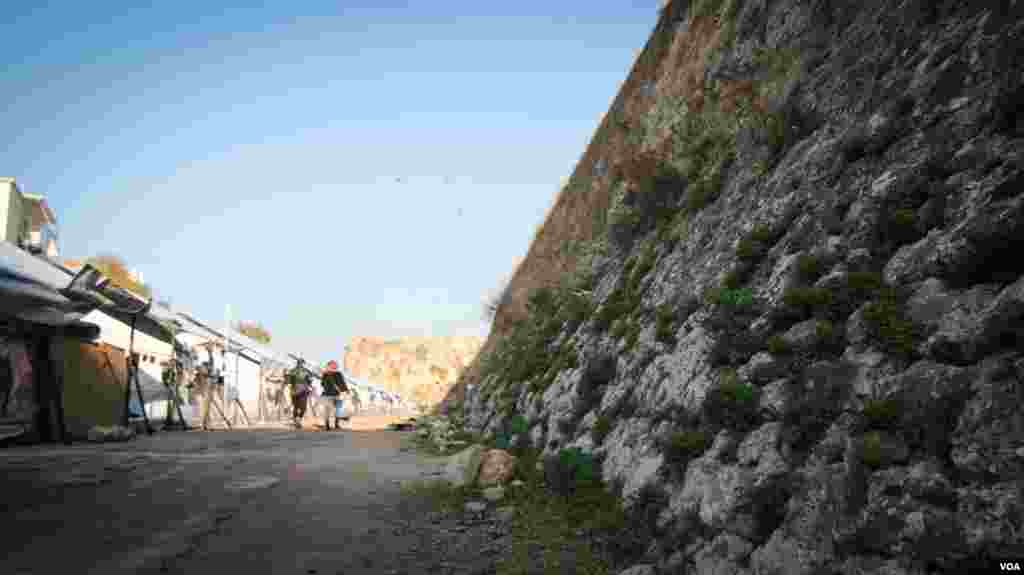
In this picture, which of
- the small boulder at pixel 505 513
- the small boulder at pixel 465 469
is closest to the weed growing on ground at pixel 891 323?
the small boulder at pixel 505 513

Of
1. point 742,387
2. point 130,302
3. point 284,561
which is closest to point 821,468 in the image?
point 742,387

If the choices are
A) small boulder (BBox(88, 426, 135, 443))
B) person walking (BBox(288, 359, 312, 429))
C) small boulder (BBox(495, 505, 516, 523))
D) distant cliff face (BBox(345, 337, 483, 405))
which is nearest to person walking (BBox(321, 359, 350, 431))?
person walking (BBox(288, 359, 312, 429))

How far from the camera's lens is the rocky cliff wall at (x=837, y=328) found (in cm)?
271

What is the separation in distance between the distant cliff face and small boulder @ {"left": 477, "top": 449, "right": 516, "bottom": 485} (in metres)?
65.5

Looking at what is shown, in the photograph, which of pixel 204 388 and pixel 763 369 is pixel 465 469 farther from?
pixel 204 388

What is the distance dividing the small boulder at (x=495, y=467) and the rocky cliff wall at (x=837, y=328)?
603 mm

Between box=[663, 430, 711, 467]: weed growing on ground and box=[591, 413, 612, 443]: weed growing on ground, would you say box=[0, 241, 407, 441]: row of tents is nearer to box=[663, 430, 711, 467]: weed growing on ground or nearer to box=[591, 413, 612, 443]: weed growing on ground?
box=[591, 413, 612, 443]: weed growing on ground

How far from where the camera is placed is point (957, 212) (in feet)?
11.8

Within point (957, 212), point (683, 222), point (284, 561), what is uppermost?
point (683, 222)

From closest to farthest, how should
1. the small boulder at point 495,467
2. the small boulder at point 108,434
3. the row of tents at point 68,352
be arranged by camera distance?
the small boulder at point 495,467 < the row of tents at point 68,352 < the small boulder at point 108,434

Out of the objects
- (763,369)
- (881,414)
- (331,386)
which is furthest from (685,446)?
(331,386)

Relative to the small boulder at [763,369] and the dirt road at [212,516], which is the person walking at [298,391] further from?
the small boulder at [763,369]

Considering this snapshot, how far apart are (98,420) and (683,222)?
49.5 feet

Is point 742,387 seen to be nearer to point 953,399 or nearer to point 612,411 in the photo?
point 953,399
